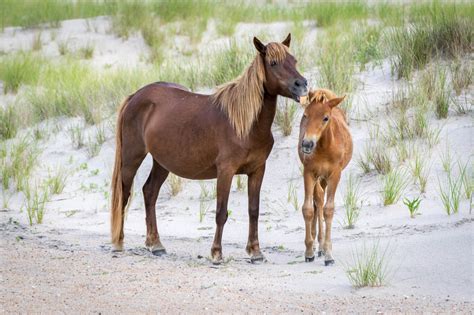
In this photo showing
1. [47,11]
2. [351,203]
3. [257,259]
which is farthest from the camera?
[47,11]

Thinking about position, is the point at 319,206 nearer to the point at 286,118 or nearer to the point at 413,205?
the point at 413,205

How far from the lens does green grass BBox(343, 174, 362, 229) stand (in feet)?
28.5

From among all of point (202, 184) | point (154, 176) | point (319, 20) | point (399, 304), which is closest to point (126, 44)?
point (319, 20)

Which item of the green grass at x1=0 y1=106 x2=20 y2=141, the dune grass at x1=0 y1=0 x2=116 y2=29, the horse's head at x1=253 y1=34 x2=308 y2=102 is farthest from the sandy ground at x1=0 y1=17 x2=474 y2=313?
the dune grass at x1=0 y1=0 x2=116 y2=29

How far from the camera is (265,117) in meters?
7.70

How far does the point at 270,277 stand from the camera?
7.04 m

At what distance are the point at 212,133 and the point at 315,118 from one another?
1.07 meters

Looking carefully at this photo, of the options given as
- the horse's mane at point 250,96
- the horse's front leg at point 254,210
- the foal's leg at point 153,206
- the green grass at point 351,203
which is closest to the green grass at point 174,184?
the foal's leg at point 153,206

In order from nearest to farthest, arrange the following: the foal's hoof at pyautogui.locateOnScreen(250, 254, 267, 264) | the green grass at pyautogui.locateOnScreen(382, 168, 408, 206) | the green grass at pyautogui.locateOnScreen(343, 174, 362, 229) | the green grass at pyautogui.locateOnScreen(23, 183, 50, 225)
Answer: the foal's hoof at pyautogui.locateOnScreen(250, 254, 267, 264) → the green grass at pyautogui.locateOnScreen(343, 174, 362, 229) → the green grass at pyautogui.locateOnScreen(382, 168, 408, 206) → the green grass at pyautogui.locateOnScreen(23, 183, 50, 225)

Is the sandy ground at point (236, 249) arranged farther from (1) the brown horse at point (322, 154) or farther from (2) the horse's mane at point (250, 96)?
(2) the horse's mane at point (250, 96)

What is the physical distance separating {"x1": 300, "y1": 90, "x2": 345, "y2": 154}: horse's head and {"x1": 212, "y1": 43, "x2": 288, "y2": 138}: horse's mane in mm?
462

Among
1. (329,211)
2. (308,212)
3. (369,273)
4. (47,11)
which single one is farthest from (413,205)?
(47,11)

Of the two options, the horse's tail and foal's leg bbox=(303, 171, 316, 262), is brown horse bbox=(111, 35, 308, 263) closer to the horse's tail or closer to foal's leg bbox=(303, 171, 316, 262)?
the horse's tail

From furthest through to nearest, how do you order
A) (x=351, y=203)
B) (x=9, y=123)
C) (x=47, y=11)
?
(x=47, y=11)
(x=9, y=123)
(x=351, y=203)
